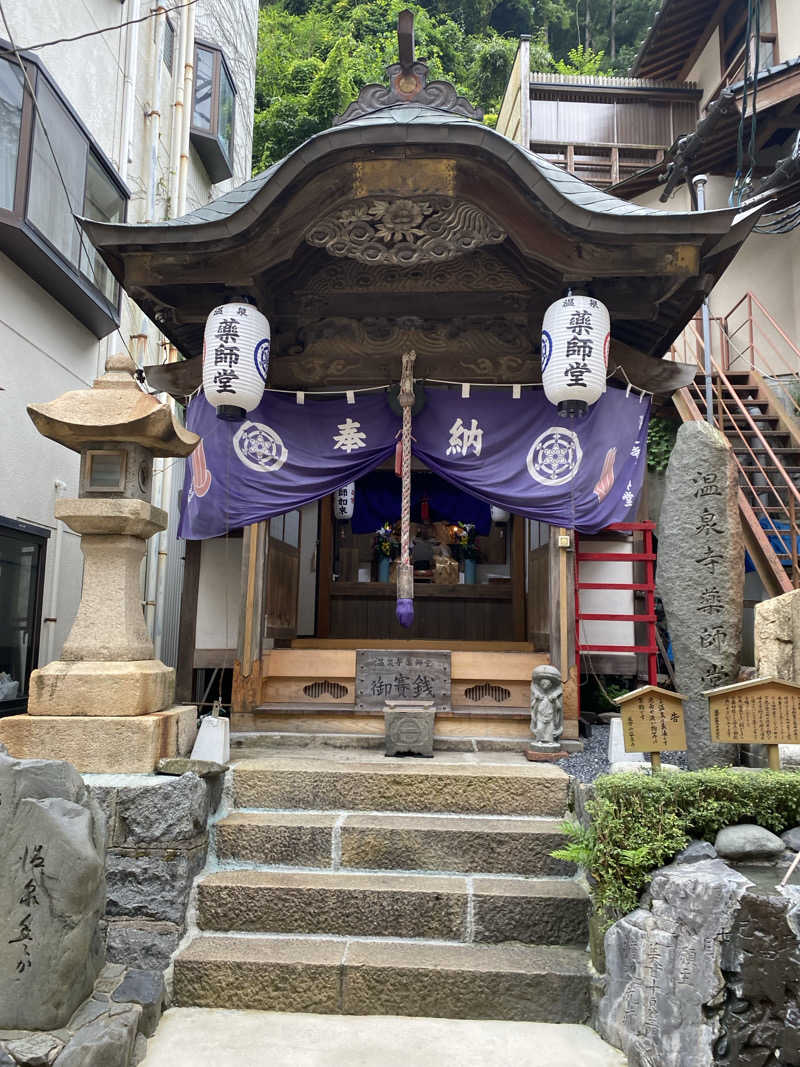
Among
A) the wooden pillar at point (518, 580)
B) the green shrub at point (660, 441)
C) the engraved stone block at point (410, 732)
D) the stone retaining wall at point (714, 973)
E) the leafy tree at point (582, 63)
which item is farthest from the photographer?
the leafy tree at point (582, 63)

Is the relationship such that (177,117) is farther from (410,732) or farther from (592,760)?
(592,760)

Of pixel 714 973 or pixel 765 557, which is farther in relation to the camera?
pixel 765 557

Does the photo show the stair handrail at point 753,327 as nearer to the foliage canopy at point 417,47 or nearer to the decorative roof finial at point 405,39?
the decorative roof finial at point 405,39

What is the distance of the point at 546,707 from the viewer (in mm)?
7164

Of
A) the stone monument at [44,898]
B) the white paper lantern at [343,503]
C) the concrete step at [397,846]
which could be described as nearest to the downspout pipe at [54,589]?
the white paper lantern at [343,503]

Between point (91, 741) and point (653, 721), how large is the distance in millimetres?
3983

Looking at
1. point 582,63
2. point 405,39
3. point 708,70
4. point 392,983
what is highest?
point 582,63

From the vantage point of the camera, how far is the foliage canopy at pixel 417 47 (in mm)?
21500

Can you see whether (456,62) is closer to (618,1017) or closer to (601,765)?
(601,765)

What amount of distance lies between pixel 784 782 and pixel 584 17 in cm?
3605

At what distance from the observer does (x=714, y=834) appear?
4.33 metres

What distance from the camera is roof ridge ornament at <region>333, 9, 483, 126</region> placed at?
280 inches

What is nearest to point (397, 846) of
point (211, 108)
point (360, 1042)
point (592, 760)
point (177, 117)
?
point (360, 1042)

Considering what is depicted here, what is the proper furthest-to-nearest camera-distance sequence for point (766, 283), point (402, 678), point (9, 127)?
point (766, 283), point (402, 678), point (9, 127)
